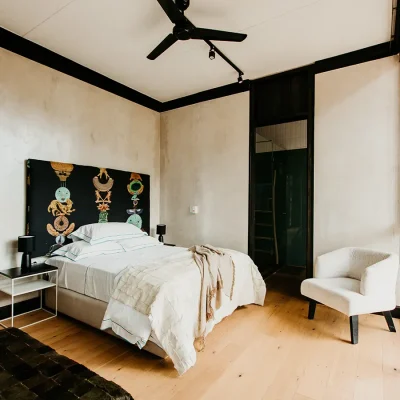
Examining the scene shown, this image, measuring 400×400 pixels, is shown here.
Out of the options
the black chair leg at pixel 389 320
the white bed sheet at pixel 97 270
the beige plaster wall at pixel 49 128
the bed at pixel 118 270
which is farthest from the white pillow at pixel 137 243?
the black chair leg at pixel 389 320

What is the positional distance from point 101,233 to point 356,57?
12.2 feet

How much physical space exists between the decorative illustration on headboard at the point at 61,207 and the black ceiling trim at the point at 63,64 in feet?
4.02

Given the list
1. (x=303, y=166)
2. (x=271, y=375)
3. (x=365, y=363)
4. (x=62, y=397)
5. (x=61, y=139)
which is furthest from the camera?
(x=303, y=166)

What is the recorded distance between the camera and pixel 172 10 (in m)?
1.97

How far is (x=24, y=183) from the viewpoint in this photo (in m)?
3.03

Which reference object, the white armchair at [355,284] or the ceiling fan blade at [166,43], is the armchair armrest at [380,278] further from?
the ceiling fan blade at [166,43]

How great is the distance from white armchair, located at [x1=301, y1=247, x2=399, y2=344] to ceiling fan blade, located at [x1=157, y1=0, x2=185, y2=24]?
105 inches

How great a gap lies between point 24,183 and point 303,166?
4.40m

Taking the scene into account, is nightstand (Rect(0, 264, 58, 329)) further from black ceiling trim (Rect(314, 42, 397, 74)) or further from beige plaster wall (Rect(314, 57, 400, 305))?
black ceiling trim (Rect(314, 42, 397, 74))

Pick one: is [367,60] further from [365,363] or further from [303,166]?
[365,363]

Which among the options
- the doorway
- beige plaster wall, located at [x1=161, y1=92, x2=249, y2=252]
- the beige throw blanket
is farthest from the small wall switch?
the beige throw blanket

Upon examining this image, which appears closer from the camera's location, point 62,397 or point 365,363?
point 62,397

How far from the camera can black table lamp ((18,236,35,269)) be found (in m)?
2.74

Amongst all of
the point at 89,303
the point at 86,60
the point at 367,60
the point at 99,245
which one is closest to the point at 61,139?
the point at 86,60
